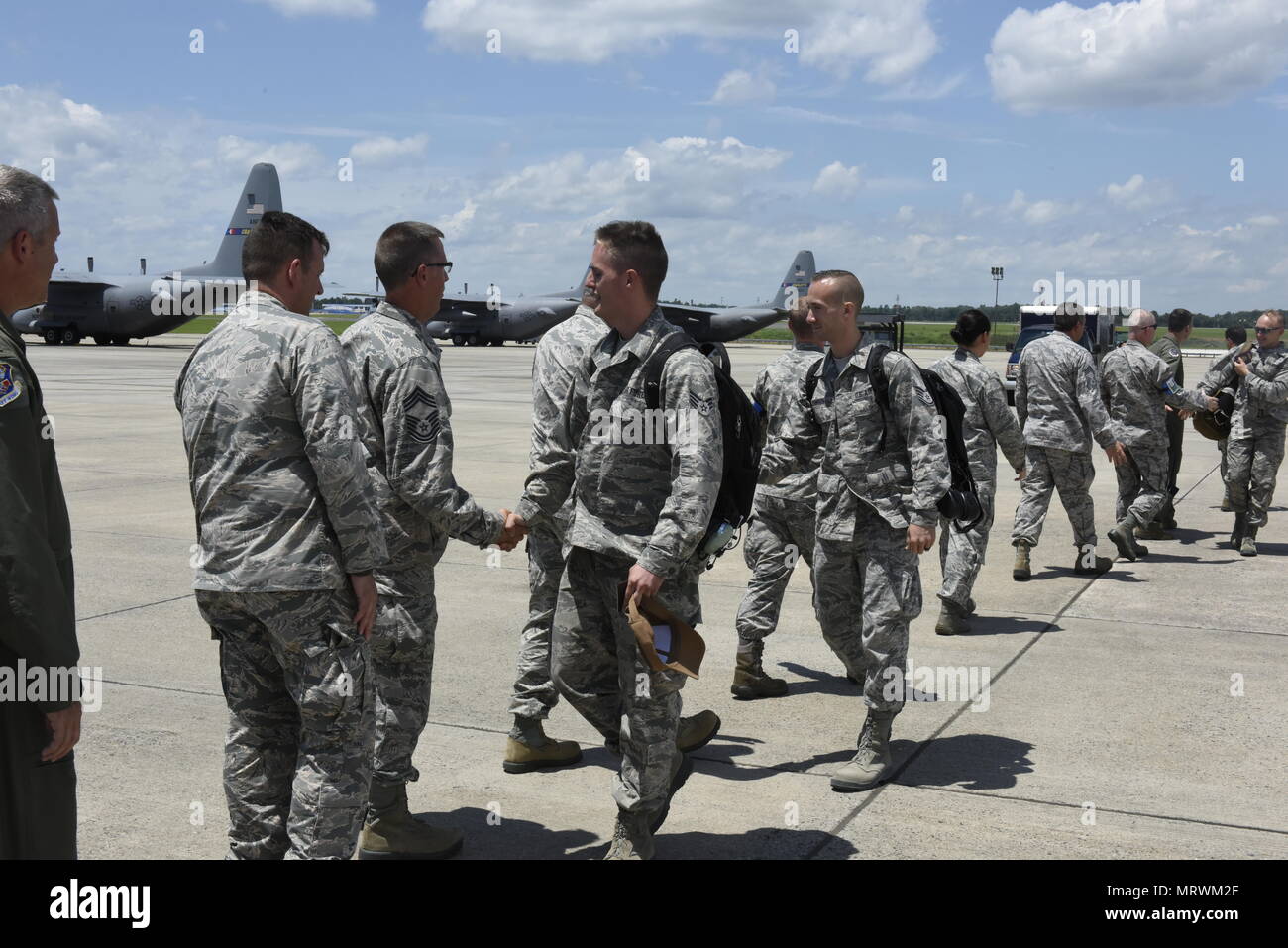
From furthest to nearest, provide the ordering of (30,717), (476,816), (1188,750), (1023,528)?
1. (1023,528)
2. (1188,750)
3. (476,816)
4. (30,717)

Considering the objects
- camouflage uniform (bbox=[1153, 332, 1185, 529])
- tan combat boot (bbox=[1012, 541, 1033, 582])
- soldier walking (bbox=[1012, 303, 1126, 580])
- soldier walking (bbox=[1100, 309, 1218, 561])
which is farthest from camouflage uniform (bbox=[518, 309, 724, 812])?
camouflage uniform (bbox=[1153, 332, 1185, 529])

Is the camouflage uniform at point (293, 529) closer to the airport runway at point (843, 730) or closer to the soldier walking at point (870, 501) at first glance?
the airport runway at point (843, 730)

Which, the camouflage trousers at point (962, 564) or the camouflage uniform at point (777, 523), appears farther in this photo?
the camouflage trousers at point (962, 564)

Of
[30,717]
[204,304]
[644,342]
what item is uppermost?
[204,304]

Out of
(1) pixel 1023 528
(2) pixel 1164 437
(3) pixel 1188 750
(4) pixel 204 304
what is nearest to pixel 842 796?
(3) pixel 1188 750

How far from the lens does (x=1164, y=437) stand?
10359mm

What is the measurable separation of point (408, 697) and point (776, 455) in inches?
112

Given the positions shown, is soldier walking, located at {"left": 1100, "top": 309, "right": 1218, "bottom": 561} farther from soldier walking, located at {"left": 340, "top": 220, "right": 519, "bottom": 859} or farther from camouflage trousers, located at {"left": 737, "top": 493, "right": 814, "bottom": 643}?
soldier walking, located at {"left": 340, "top": 220, "right": 519, "bottom": 859}

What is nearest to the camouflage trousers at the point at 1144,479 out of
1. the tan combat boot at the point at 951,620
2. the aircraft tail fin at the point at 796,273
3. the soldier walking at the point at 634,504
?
the tan combat boot at the point at 951,620

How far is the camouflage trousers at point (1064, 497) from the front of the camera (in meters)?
9.31

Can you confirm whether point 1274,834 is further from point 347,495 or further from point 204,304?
point 204,304

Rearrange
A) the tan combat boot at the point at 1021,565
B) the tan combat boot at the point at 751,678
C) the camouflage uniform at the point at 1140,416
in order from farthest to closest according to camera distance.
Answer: the camouflage uniform at the point at 1140,416, the tan combat boot at the point at 1021,565, the tan combat boot at the point at 751,678

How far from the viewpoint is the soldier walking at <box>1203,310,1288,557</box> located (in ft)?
34.1

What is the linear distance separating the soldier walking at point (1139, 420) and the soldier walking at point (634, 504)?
23.5 ft
